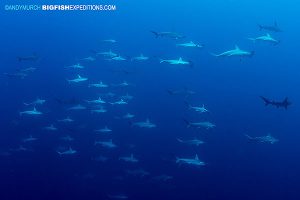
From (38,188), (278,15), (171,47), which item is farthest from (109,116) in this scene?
(278,15)

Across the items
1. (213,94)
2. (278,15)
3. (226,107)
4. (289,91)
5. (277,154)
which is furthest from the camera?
(278,15)

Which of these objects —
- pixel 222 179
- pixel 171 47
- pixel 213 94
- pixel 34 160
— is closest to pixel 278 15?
pixel 171 47

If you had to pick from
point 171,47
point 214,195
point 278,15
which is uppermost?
point 278,15

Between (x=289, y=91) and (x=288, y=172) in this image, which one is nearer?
(x=288, y=172)

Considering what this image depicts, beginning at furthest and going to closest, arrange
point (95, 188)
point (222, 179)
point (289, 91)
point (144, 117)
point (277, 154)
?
point (289, 91) < point (144, 117) < point (277, 154) < point (222, 179) < point (95, 188)

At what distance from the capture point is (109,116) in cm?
2714

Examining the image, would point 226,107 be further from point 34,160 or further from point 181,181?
point 34,160

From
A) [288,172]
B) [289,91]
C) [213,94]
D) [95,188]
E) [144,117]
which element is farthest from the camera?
[289,91]

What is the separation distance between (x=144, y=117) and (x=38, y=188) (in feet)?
32.0

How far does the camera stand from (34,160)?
22172 millimetres

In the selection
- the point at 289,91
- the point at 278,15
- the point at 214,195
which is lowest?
the point at 214,195

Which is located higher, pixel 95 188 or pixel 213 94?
pixel 213 94

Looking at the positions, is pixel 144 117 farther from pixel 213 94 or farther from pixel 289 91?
pixel 289 91

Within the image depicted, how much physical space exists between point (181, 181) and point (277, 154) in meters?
7.97
